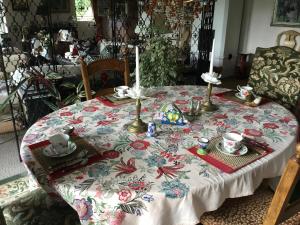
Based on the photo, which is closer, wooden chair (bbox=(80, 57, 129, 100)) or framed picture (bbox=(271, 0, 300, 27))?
wooden chair (bbox=(80, 57, 129, 100))

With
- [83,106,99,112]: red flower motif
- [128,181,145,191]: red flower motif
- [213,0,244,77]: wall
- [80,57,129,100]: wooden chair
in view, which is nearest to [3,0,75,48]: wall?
[213,0,244,77]: wall

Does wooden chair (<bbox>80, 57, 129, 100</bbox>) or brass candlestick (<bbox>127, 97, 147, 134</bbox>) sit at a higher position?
wooden chair (<bbox>80, 57, 129, 100</bbox>)

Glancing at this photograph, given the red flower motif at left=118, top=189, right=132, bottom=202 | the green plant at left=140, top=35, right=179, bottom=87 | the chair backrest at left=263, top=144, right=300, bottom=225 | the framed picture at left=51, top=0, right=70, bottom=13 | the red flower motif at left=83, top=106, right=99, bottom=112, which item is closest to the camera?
the chair backrest at left=263, top=144, right=300, bottom=225

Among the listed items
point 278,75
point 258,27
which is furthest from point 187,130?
point 258,27

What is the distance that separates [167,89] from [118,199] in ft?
3.89

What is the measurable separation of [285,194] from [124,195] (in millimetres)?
491

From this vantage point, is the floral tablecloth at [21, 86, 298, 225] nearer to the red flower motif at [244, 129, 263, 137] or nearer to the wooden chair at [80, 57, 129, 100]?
the red flower motif at [244, 129, 263, 137]

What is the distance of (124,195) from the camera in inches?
34.8

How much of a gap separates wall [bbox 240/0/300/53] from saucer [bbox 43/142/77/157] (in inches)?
186

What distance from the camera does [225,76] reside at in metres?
5.32

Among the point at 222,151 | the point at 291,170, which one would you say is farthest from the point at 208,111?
the point at 291,170

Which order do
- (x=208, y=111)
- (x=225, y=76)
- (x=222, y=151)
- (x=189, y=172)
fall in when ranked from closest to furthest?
(x=189, y=172), (x=222, y=151), (x=208, y=111), (x=225, y=76)

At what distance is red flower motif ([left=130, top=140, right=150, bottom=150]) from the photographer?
1.16 m

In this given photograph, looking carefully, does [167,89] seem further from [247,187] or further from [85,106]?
[247,187]
